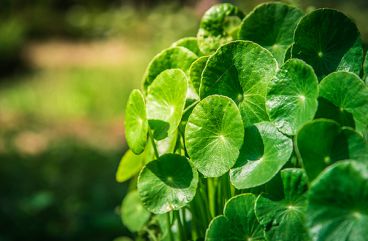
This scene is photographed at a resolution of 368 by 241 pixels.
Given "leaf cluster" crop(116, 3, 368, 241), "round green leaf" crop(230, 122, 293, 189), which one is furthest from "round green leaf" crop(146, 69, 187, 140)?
"round green leaf" crop(230, 122, 293, 189)

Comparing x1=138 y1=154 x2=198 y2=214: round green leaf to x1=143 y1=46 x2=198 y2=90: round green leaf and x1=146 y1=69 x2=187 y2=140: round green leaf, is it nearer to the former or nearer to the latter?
x1=146 y1=69 x2=187 y2=140: round green leaf

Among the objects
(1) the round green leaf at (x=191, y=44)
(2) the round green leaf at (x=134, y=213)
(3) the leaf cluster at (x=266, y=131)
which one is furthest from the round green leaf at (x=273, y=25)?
(2) the round green leaf at (x=134, y=213)

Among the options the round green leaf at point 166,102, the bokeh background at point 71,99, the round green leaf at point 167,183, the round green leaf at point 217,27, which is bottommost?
the bokeh background at point 71,99

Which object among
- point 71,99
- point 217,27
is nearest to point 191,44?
point 217,27

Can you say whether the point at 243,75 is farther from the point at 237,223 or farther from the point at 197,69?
the point at 237,223

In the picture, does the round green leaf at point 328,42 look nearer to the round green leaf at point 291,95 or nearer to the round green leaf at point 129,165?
the round green leaf at point 291,95

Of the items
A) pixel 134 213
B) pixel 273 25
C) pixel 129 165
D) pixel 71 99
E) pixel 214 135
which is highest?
pixel 273 25

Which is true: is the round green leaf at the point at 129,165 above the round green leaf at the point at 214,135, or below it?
below
